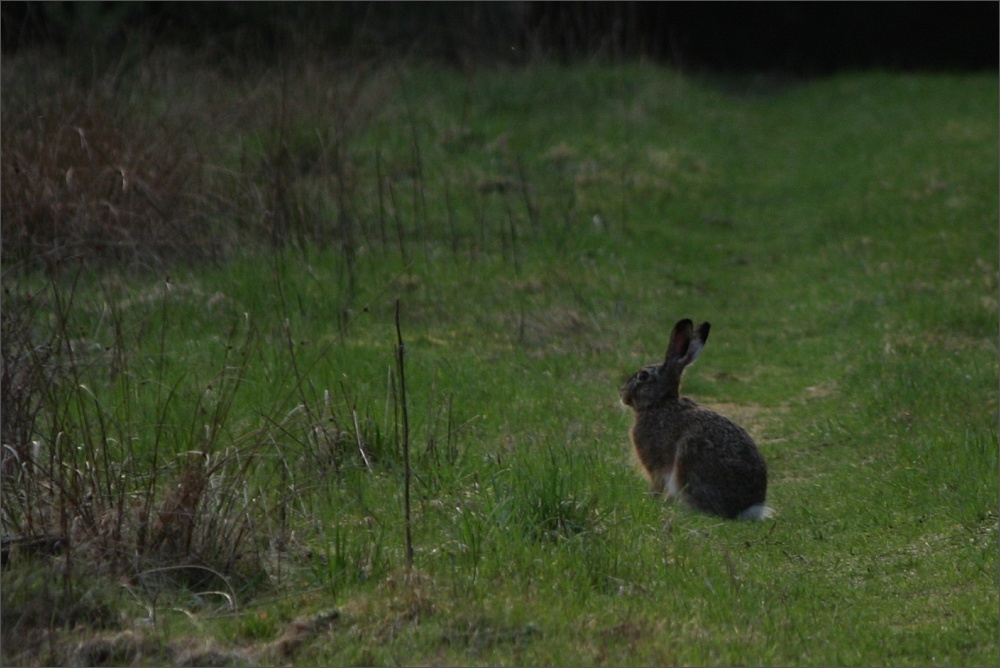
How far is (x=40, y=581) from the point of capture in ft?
14.8

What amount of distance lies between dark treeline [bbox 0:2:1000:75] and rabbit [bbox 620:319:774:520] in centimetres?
663

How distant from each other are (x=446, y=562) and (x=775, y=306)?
673 cm

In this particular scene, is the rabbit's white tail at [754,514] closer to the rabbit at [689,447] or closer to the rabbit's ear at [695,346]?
the rabbit at [689,447]

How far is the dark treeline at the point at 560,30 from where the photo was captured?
1530 centimetres

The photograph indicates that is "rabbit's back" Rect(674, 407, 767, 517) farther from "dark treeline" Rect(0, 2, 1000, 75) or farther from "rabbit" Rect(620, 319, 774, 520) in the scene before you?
"dark treeline" Rect(0, 2, 1000, 75)

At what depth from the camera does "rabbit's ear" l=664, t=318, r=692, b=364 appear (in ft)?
23.0

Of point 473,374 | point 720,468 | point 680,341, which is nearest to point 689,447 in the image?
point 720,468

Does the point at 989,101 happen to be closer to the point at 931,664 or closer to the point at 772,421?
the point at 772,421

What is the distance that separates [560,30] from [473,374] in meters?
13.1

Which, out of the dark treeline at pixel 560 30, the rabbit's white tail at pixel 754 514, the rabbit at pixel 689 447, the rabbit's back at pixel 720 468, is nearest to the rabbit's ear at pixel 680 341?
the rabbit at pixel 689 447

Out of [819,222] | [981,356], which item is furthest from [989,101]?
[981,356]

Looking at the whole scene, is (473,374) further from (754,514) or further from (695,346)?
(754,514)

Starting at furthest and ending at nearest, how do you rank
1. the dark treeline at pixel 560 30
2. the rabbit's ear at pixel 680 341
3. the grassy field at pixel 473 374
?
1. the dark treeline at pixel 560 30
2. the rabbit's ear at pixel 680 341
3. the grassy field at pixel 473 374

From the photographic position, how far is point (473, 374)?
8383mm
